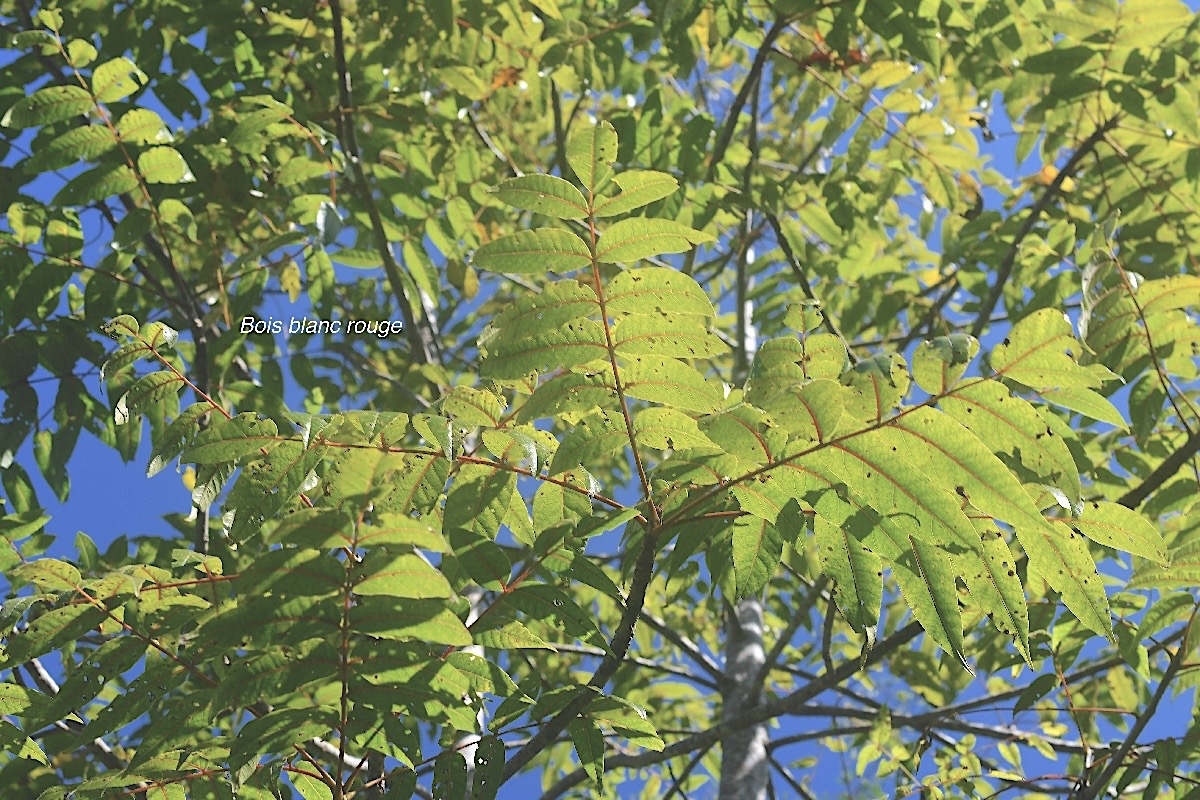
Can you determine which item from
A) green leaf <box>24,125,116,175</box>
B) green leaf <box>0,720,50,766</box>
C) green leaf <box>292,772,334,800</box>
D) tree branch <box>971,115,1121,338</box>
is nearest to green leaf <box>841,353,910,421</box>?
green leaf <box>292,772,334,800</box>

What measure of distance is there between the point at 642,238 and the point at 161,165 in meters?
1.45

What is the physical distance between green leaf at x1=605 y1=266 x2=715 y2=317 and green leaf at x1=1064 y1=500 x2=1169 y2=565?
558 millimetres

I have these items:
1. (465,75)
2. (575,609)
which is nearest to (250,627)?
(575,609)

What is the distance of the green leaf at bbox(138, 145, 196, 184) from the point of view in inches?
83.6

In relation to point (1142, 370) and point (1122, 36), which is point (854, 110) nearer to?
point (1122, 36)

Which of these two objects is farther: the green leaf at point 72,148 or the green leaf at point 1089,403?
the green leaf at point 72,148

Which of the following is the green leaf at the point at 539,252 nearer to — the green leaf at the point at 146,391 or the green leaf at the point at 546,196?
the green leaf at the point at 546,196

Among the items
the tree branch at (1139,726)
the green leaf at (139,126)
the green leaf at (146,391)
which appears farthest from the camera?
the green leaf at (139,126)

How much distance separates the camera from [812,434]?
Result: 1.03m

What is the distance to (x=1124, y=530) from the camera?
1.22 meters

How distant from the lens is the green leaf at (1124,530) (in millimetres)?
1214

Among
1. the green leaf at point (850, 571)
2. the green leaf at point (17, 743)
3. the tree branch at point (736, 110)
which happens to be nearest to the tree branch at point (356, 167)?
the tree branch at point (736, 110)

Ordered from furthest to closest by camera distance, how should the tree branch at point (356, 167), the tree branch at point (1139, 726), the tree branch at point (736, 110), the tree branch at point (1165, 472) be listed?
the tree branch at point (736, 110) → the tree branch at point (356, 167) → the tree branch at point (1165, 472) → the tree branch at point (1139, 726)

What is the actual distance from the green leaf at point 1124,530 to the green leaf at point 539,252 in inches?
27.1
